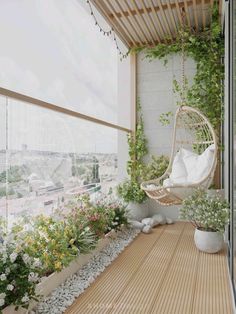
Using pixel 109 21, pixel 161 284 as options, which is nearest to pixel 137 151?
pixel 109 21

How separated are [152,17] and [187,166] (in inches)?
73.2

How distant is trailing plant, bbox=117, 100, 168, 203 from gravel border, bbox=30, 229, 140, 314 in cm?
86

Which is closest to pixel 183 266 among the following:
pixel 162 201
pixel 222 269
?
pixel 222 269

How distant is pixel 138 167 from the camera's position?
4289 mm

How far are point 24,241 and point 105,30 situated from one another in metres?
3.08

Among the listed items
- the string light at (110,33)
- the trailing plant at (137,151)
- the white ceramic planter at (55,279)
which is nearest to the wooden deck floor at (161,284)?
the white ceramic planter at (55,279)

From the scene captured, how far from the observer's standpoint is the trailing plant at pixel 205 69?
378cm

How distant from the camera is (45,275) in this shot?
198cm

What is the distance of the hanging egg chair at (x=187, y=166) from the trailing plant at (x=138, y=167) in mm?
292

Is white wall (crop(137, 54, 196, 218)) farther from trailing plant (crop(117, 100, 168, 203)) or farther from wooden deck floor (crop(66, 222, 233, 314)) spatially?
wooden deck floor (crop(66, 222, 233, 314))

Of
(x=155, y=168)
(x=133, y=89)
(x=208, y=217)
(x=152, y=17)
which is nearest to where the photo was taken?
(x=208, y=217)

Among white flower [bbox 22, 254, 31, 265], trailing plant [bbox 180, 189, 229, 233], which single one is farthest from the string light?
white flower [bbox 22, 254, 31, 265]

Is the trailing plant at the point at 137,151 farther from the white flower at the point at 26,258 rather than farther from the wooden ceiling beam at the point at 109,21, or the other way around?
the white flower at the point at 26,258

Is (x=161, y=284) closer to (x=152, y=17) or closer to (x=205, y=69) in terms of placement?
(x=205, y=69)
